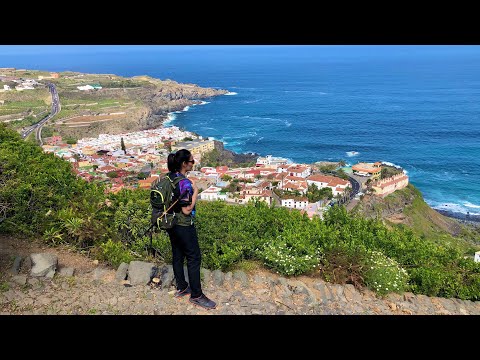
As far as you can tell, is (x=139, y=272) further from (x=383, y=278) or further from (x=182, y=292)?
(x=383, y=278)

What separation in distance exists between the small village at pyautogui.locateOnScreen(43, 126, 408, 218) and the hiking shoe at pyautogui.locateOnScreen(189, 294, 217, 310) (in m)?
16.7

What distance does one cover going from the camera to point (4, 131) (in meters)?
6.79

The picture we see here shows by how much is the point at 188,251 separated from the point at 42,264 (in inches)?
58.1

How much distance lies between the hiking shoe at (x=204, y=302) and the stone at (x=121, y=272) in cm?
80

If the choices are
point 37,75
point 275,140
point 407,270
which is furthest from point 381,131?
point 37,75

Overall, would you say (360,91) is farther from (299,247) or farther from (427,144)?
(299,247)

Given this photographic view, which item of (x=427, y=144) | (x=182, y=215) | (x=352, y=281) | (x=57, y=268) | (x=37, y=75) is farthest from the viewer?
(x=37, y=75)

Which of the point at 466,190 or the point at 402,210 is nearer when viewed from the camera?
the point at 402,210

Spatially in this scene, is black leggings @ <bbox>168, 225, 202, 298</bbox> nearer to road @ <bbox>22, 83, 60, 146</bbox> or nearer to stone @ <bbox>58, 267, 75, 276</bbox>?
stone @ <bbox>58, 267, 75, 276</bbox>

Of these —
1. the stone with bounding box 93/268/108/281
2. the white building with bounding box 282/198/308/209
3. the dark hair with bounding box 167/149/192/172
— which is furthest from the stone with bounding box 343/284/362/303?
the white building with bounding box 282/198/308/209

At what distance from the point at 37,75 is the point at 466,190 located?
61.6 m

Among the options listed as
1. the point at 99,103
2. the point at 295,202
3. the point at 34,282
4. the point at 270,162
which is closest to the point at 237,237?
the point at 34,282

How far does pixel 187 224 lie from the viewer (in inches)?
119

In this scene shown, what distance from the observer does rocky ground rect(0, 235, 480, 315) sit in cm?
321
